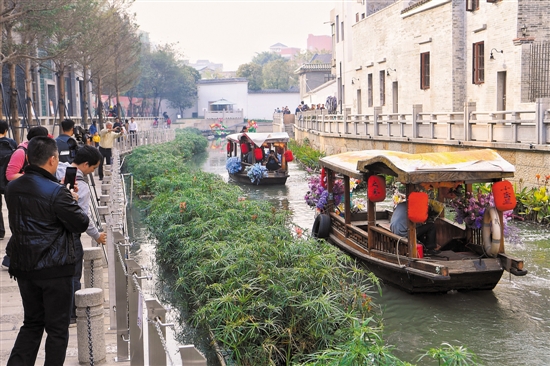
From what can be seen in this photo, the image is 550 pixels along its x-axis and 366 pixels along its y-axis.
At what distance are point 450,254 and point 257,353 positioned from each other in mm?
5550

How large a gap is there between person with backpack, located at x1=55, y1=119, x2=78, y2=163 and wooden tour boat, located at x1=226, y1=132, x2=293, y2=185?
17767 mm

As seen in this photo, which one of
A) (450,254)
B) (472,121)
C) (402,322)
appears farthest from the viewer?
(472,121)

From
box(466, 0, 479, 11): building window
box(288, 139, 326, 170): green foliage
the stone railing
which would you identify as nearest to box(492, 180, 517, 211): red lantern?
the stone railing

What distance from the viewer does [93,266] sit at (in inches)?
280

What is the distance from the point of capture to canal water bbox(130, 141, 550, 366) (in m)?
8.56

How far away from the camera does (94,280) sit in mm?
7184

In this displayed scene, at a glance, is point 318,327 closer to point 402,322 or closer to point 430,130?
point 402,322

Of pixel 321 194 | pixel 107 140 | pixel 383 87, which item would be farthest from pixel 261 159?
pixel 321 194

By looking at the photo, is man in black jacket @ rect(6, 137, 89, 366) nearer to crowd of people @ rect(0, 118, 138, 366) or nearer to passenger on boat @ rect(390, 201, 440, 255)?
crowd of people @ rect(0, 118, 138, 366)

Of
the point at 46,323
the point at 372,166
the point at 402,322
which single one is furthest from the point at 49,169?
the point at 372,166

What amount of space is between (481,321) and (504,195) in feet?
6.01

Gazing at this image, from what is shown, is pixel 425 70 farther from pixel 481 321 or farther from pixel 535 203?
pixel 481 321

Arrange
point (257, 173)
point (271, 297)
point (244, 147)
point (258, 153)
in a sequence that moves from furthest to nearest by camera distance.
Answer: point (244, 147), point (258, 153), point (257, 173), point (271, 297)

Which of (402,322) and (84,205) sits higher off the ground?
(84,205)
